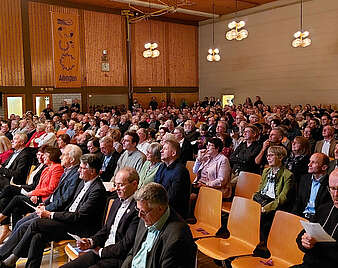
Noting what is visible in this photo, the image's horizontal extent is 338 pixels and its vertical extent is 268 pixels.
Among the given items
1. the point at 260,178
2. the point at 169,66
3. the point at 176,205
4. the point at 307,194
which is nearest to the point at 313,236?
the point at 307,194

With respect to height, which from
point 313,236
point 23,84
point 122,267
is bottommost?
point 122,267

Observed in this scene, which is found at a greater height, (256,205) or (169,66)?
(169,66)

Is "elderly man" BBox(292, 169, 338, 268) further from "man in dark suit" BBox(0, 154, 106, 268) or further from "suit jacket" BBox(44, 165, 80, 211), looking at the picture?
"suit jacket" BBox(44, 165, 80, 211)

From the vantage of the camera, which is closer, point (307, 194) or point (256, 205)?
point (256, 205)

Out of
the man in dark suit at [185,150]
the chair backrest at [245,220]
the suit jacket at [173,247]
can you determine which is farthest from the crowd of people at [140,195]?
the man in dark suit at [185,150]

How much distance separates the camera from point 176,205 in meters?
3.55

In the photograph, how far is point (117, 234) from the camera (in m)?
2.96

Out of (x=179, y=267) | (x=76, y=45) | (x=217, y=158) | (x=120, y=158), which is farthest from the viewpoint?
(x=76, y=45)

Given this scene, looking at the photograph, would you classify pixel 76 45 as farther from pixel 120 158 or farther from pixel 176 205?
pixel 176 205

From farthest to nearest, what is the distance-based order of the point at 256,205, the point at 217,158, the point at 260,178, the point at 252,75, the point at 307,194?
the point at 252,75, the point at 217,158, the point at 260,178, the point at 307,194, the point at 256,205

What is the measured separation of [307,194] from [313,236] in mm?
1273

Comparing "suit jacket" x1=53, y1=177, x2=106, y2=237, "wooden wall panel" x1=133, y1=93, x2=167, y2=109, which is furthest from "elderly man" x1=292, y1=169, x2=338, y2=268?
"wooden wall panel" x1=133, y1=93, x2=167, y2=109

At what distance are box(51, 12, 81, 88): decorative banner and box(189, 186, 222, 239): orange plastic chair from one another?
46.3 ft

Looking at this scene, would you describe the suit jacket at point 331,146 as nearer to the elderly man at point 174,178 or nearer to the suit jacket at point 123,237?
the elderly man at point 174,178
